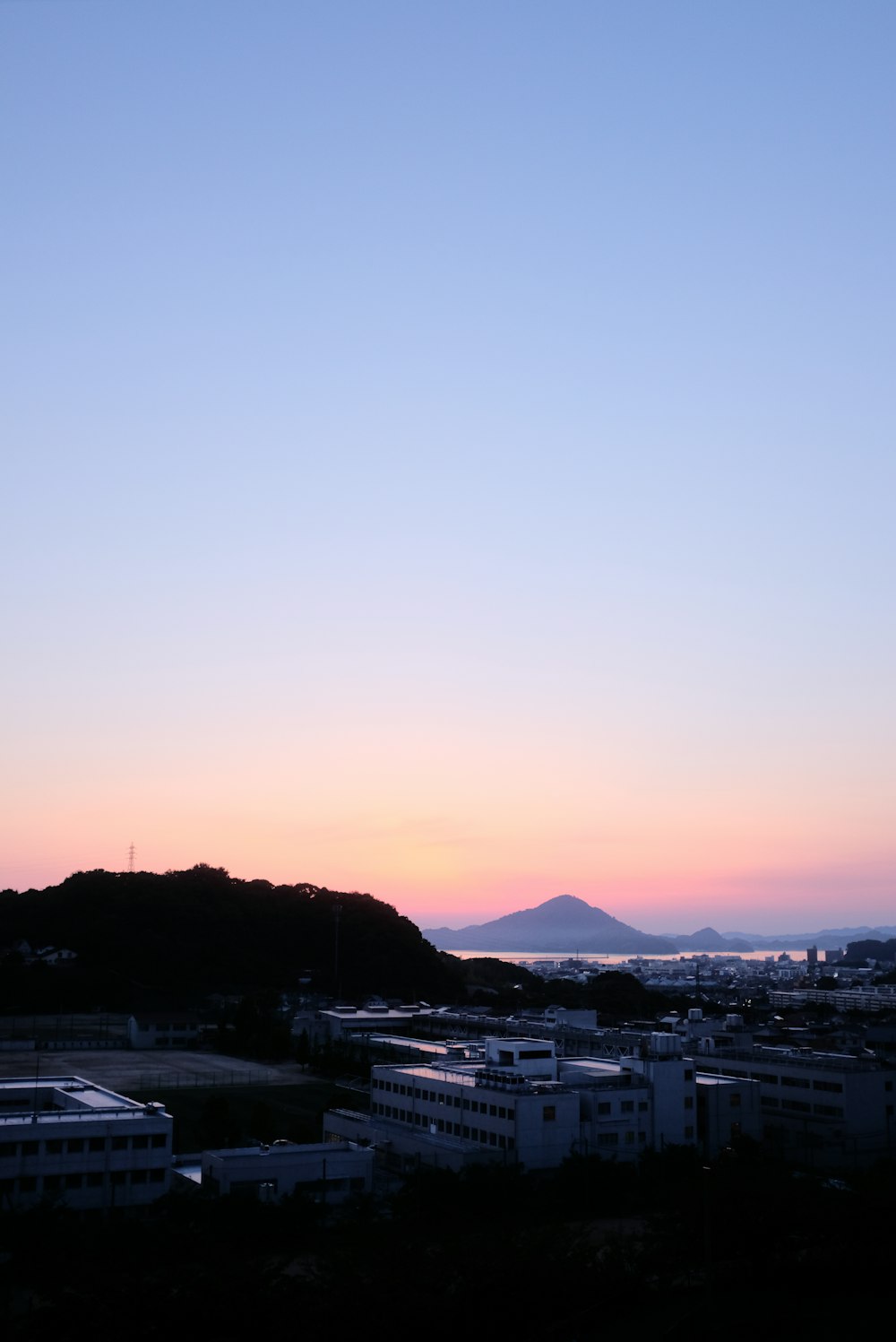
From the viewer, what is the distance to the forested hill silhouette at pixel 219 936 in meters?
55.7

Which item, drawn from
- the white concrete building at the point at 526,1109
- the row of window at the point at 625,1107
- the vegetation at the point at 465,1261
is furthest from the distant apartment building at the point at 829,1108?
the vegetation at the point at 465,1261

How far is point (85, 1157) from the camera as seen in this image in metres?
17.7

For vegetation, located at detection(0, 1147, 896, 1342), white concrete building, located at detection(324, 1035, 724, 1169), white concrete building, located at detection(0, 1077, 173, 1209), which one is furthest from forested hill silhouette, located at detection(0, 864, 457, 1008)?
vegetation, located at detection(0, 1147, 896, 1342)

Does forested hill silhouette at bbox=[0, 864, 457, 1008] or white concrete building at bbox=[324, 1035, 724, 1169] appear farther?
forested hill silhouette at bbox=[0, 864, 457, 1008]

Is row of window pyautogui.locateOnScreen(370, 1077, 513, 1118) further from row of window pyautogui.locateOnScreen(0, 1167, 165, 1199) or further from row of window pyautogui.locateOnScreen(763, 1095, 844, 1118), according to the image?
row of window pyautogui.locateOnScreen(763, 1095, 844, 1118)

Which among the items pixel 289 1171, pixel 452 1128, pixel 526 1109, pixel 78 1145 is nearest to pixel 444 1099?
pixel 452 1128

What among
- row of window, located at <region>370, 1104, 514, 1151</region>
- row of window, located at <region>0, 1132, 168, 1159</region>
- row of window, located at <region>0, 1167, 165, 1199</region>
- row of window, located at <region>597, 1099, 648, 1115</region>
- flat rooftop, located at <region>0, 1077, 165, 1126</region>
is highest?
flat rooftop, located at <region>0, 1077, 165, 1126</region>

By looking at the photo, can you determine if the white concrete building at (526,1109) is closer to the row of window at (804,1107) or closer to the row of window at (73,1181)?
the row of window at (804,1107)

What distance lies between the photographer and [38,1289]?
12.2m

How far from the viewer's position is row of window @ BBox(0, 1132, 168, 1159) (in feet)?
56.6

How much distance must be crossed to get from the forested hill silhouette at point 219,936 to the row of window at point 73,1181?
116 feet

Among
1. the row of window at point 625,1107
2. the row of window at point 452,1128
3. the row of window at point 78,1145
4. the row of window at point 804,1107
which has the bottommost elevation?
the row of window at point 804,1107

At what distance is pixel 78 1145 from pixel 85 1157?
0.21 meters

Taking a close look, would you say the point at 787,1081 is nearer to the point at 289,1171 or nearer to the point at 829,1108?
the point at 829,1108
